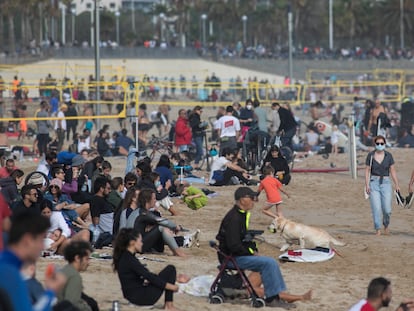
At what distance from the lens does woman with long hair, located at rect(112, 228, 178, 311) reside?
11047 millimetres

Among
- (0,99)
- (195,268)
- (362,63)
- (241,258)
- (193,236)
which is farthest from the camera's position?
(362,63)

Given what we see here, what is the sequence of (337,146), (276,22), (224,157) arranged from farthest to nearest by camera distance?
(276,22) → (337,146) → (224,157)

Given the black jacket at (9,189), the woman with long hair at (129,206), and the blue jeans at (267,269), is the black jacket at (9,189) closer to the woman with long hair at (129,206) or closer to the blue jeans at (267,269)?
the woman with long hair at (129,206)

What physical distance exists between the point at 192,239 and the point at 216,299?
3333 mm

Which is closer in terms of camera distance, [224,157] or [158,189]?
[158,189]

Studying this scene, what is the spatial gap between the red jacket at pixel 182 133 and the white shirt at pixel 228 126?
0.82m

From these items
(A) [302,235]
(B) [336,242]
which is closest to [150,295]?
(A) [302,235]

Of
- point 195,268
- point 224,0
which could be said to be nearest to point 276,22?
point 224,0

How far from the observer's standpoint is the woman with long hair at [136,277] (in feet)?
36.2

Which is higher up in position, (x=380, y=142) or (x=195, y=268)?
(x=380, y=142)

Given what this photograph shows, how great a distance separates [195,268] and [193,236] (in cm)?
173

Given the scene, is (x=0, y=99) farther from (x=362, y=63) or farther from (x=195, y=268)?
(x=362, y=63)

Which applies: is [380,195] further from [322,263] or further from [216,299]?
[216,299]

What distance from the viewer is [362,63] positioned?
74062 mm
